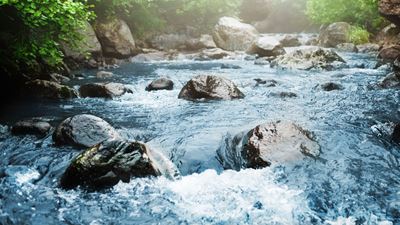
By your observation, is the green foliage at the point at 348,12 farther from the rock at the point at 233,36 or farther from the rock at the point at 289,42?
the rock at the point at 233,36

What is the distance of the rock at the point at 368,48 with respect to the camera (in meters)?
18.5

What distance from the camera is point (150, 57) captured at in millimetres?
19234

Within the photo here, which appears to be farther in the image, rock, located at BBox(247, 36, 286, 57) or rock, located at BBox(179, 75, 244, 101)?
rock, located at BBox(247, 36, 286, 57)

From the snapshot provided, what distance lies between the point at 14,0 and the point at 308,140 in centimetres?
547

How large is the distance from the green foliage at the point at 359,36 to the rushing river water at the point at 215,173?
1202cm

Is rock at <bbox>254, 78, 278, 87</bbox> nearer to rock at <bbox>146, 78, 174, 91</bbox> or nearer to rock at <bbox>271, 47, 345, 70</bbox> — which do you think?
rock at <bbox>146, 78, 174, 91</bbox>

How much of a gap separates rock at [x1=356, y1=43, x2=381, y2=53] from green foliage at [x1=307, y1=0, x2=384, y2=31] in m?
2.16

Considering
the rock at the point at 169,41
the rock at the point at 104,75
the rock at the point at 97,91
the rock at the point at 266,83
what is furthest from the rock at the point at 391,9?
the rock at the point at 169,41

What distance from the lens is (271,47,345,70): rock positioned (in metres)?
14.5

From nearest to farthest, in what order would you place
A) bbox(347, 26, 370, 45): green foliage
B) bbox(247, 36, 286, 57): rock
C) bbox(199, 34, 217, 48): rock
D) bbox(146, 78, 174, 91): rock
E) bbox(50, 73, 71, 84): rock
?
bbox(146, 78, 174, 91): rock → bbox(50, 73, 71, 84): rock → bbox(247, 36, 286, 57): rock → bbox(347, 26, 370, 45): green foliage → bbox(199, 34, 217, 48): rock

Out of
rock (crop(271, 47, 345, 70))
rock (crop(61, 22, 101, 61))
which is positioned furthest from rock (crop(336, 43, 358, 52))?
rock (crop(61, 22, 101, 61))

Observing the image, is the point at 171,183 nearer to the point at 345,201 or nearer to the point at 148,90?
the point at 345,201

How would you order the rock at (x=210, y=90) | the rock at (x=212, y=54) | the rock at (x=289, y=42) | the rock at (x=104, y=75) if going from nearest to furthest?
the rock at (x=210, y=90) → the rock at (x=104, y=75) → the rock at (x=212, y=54) → the rock at (x=289, y=42)

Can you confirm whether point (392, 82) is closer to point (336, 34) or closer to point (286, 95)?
point (286, 95)
